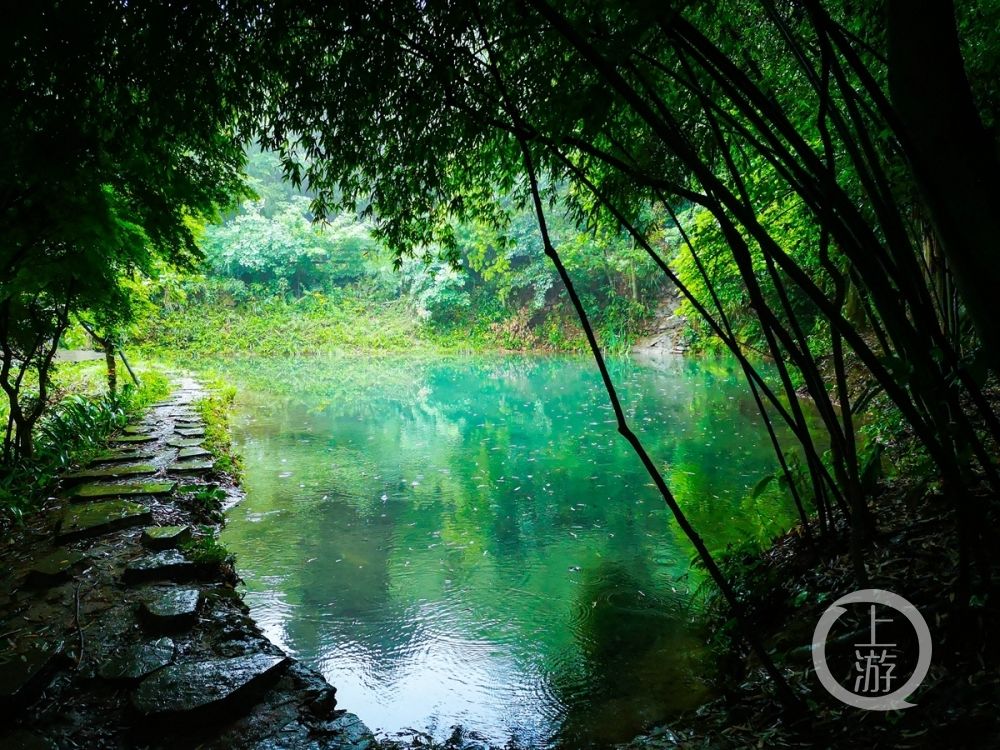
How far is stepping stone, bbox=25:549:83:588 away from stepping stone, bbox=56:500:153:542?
28 cm

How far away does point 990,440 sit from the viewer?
3.19 metres

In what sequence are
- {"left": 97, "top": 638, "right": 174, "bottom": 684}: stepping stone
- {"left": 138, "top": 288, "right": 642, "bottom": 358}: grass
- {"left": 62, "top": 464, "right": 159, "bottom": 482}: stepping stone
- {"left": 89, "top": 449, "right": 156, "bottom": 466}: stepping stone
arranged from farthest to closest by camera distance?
{"left": 138, "top": 288, "right": 642, "bottom": 358}: grass
{"left": 89, "top": 449, "right": 156, "bottom": 466}: stepping stone
{"left": 62, "top": 464, "right": 159, "bottom": 482}: stepping stone
{"left": 97, "top": 638, "right": 174, "bottom": 684}: stepping stone

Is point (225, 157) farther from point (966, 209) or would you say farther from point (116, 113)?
point (966, 209)

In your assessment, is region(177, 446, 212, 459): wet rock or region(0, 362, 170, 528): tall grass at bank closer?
region(0, 362, 170, 528): tall grass at bank

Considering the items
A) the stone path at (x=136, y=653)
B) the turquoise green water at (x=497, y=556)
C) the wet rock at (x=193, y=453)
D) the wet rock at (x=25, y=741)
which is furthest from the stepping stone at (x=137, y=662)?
the wet rock at (x=193, y=453)

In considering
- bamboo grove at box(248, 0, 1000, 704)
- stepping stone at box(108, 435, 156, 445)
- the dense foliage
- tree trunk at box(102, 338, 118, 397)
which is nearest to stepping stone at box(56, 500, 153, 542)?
stepping stone at box(108, 435, 156, 445)

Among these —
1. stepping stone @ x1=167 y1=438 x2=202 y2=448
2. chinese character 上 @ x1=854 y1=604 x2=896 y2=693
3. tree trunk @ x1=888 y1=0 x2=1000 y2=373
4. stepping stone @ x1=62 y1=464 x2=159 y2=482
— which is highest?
tree trunk @ x1=888 y1=0 x2=1000 y2=373

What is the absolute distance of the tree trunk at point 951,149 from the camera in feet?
4.36

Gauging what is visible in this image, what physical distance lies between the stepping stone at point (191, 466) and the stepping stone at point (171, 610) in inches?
109

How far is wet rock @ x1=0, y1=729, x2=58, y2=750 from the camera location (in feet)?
6.50

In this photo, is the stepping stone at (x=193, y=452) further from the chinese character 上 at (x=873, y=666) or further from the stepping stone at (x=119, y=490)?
the chinese character 上 at (x=873, y=666)

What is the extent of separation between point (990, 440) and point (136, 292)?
850 cm

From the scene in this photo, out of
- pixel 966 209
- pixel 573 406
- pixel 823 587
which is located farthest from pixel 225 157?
pixel 573 406

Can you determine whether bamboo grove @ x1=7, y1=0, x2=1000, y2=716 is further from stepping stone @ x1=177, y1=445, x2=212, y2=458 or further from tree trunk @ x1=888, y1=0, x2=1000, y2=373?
stepping stone @ x1=177, y1=445, x2=212, y2=458
